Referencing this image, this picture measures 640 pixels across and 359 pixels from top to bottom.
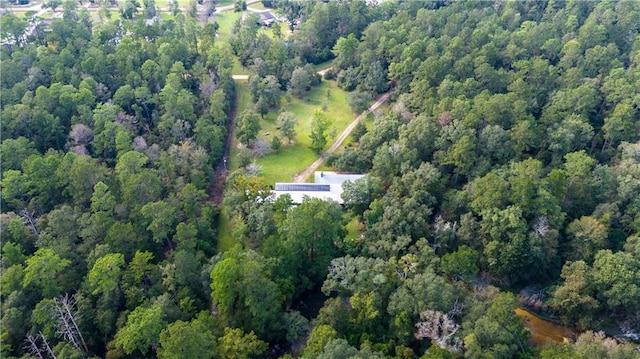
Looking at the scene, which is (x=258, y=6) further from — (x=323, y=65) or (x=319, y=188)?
(x=319, y=188)

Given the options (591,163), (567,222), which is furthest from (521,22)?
(567,222)

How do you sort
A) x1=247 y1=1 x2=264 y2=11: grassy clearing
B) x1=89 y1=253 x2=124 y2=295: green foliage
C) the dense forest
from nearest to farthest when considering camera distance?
the dense forest
x1=89 y1=253 x2=124 y2=295: green foliage
x1=247 y1=1 x2=264 y2=11: grassy clearing

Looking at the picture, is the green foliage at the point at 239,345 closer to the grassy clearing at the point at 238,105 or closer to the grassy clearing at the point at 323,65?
the grassy clearing at the point at 238,105

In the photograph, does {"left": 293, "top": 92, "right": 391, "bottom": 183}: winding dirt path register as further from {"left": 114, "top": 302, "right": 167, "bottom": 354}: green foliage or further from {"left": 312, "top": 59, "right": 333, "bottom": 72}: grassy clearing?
{"left": 114, "top": 302, "right": 167, "bottom": 354}: green foliage

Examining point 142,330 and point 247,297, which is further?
point 247,297

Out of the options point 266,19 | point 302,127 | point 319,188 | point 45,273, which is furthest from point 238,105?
point 45,273

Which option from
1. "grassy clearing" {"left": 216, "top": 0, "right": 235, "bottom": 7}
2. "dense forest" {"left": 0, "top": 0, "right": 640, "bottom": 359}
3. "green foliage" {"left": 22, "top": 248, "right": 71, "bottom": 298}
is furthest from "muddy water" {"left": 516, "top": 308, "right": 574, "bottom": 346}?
"grassy clearing" {"left": 216, "top": 0, "right": 235, "bottom": 7}
